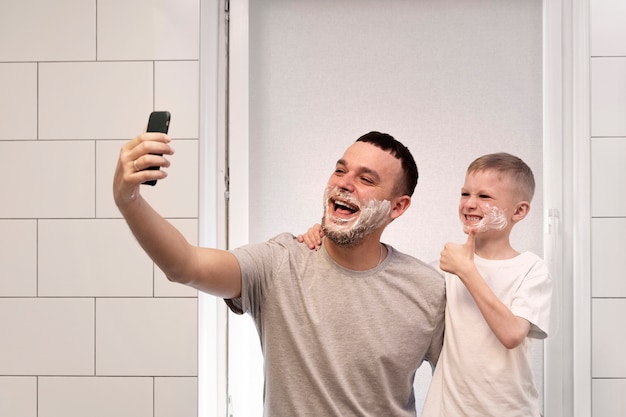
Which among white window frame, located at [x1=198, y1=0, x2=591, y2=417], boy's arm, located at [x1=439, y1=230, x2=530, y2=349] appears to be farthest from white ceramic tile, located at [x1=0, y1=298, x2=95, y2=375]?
boy's arm, located at [x1=439, y1=230, x2=530, y2=349]

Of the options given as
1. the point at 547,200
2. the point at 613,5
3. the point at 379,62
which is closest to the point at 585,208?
the point at 547,200

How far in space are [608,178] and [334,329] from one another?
0.77 metres

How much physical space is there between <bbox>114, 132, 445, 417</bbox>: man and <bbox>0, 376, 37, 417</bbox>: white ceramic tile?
679 mm

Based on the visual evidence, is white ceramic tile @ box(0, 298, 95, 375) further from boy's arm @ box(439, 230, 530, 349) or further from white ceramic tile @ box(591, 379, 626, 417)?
white ceramic tile @ box(591, 379, 626, 417)

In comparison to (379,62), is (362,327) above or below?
below

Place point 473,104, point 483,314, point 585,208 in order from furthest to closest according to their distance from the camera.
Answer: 1. point 473,104
2. point 585,208
3. point 483,314

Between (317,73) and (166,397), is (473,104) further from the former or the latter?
(166,397)

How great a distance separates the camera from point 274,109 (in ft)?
6.66

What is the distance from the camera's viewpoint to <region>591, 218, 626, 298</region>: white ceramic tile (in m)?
1.88

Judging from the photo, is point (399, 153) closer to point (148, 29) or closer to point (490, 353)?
point (490, 353)

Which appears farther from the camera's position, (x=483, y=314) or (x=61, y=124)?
(x=61, y=124)

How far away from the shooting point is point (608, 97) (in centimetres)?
189

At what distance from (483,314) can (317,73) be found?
0.82 meters

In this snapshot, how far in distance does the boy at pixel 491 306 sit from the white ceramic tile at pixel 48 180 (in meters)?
0.63
